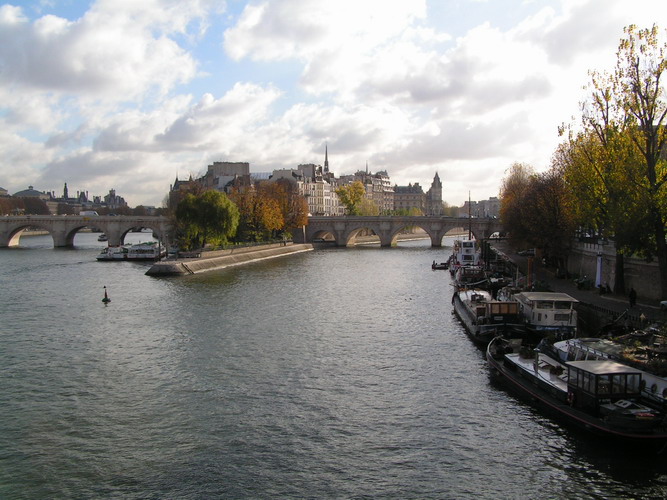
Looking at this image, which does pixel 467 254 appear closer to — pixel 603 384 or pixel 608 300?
pixel 608 300

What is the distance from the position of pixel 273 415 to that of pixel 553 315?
16.8 m

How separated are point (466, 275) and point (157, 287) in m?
27.4

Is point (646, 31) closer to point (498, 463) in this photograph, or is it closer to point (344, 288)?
point (498, 463)

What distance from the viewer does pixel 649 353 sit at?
2209cm

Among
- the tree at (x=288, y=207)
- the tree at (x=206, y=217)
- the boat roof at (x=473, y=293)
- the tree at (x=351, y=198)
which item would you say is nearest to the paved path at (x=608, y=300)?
the boat roof at (x=473, y=293)

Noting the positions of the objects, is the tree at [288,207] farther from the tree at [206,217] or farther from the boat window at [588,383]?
the boat window at [588,383]

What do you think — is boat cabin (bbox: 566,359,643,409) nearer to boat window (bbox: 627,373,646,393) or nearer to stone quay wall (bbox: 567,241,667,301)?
boat window (bbox: 627,373,646,393)

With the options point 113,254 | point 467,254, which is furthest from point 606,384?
point 113,254

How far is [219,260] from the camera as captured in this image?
7425cm

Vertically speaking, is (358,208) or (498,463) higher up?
(358,208)

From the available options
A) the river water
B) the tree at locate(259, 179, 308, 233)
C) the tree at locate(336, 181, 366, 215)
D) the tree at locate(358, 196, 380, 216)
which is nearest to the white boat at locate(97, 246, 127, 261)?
the tree at locate(259, 179, 308, 233)

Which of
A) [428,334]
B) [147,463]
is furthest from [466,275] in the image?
[147,463]

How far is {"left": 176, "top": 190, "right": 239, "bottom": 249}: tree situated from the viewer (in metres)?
77.7

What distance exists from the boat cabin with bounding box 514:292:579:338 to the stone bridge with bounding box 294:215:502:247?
7756cm
